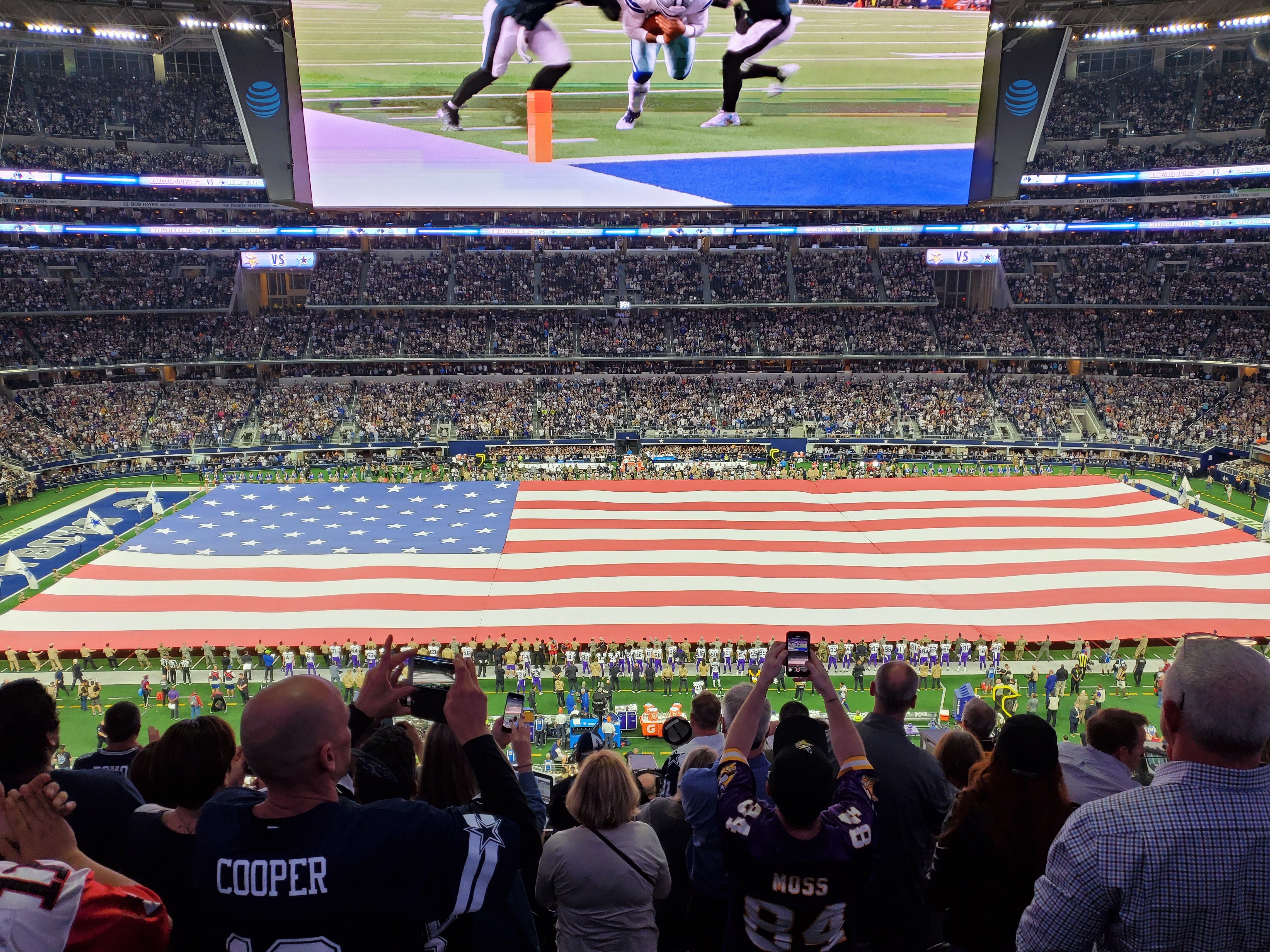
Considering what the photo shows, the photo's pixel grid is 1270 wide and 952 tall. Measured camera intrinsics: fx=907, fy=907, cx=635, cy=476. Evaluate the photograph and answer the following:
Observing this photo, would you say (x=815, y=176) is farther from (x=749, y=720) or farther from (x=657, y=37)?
(x=749, y=720)

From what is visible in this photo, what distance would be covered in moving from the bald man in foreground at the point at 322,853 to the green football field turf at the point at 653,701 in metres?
16.3

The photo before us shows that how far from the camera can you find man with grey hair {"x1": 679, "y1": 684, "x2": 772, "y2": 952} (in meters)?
4.55

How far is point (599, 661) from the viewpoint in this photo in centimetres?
2198

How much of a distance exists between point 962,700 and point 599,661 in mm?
8655

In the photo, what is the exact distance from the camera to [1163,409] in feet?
156

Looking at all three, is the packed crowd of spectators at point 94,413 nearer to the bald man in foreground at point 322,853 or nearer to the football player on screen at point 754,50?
the football player on screen at point 754,50

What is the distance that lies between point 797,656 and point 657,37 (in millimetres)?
27895

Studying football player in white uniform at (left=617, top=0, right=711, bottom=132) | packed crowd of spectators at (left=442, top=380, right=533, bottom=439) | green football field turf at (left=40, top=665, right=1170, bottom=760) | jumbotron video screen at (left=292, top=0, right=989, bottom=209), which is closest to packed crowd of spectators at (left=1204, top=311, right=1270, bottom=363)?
jumbotron video screen at (left=292, top=0, right=989, bottom=209)

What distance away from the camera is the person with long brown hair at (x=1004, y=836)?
3.89 metres

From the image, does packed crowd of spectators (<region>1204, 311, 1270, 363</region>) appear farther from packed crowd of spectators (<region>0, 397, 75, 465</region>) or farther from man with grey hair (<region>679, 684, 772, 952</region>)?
packed crowd of spectators (<region>0, 397, 75, 465</region>)

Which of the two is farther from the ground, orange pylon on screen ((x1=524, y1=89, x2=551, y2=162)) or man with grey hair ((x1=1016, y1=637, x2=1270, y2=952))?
orange pylon on screen ((x1=524, y1=89, x2=551, y2=162))

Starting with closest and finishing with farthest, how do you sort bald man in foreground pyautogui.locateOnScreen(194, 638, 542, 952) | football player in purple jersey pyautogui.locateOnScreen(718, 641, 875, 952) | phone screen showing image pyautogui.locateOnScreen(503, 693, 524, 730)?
bald man in foreground pyautogui.locateOnScreen(194, 638, 542, 952)
football player in purple jersey pyautogui.locateOnScreen(718, 641, 875, 952)
phone screen showing image pyautogui.locateOnScreen(503, 693, 524, 730)

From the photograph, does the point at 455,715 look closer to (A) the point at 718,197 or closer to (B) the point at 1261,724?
(B) the point at 1261,724

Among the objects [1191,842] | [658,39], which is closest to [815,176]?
[658,39]
